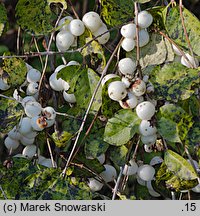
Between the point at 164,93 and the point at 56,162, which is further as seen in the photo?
the point at 56,162

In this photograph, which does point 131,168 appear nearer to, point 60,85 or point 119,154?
point 119,154

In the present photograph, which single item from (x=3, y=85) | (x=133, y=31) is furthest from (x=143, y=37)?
(x=3, y=85)

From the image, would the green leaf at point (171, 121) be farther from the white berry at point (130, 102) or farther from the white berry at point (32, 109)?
the white berry at point (32, 109)

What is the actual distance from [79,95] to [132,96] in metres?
0.10

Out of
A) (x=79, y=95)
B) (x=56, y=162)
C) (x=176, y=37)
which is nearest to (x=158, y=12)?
(x=176, y=37)

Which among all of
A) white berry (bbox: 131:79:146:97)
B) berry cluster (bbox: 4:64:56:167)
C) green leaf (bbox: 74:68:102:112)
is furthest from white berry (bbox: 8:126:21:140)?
white berry (bbox: 131:79:146:97)

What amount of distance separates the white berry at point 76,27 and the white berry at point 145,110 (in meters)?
0.17

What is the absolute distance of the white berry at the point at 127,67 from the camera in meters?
0.80

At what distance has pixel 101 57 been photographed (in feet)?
2.90

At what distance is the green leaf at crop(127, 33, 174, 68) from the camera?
2.79 feet

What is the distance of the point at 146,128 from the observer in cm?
79

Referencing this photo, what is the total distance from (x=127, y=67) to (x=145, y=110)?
0.07m
